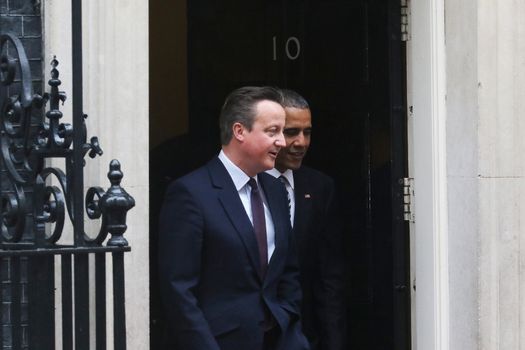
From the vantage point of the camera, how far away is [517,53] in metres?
7.15

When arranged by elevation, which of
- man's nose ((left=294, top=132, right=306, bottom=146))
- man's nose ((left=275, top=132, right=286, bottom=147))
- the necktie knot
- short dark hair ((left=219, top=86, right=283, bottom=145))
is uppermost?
short dark hair ((left=219, top=86, right=283, bottom=145))

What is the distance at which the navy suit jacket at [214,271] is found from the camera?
Answer: 6105mm

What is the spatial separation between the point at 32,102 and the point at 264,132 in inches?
76.1

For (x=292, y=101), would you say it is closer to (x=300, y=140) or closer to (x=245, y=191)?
(x=300, y=140)

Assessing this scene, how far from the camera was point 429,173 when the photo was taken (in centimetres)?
732

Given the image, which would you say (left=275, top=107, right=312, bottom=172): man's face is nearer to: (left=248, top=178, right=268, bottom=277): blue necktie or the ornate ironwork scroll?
(left=248, top=178, right=268, bottom=277): blue necktie

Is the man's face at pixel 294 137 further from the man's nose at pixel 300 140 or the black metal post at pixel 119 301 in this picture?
the black metal post at pixel 119 301

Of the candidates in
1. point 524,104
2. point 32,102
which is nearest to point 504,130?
point 524,104

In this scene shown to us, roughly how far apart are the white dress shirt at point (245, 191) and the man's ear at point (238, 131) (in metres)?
0.11

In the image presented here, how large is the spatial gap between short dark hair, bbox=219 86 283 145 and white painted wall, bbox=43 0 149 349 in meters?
0.43

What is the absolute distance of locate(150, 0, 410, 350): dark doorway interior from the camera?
764 centimetres

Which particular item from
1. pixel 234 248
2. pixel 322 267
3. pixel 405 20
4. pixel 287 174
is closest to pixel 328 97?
pixel 405 20

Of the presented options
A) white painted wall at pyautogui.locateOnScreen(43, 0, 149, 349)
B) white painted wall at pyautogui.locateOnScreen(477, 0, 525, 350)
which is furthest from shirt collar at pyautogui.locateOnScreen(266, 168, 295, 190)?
white painted wall at pyautogui.locateOnScreen(43, 0, 149, 349)

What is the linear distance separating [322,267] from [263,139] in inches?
51.1
